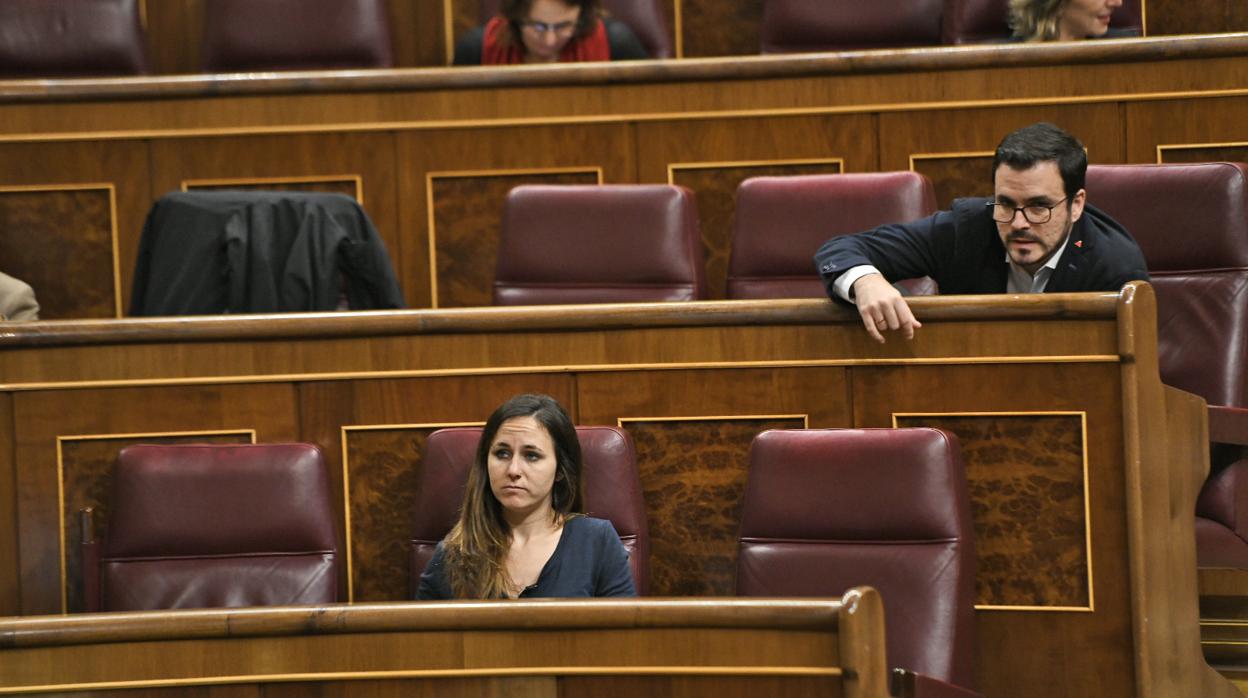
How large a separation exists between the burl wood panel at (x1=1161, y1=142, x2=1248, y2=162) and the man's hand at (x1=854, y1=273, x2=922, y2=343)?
39 cm

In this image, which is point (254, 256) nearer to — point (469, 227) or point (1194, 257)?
point (469, 227)

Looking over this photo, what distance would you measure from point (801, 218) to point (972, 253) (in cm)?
17

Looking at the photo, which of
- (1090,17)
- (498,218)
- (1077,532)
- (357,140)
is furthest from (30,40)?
(1077,532)

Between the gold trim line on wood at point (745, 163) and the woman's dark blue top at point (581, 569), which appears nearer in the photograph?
the woman's dark blue top at point (581, 569)

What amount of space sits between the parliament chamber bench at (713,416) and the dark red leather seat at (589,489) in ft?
0.11

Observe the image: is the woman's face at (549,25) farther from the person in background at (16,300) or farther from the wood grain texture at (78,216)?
the person in background at (16,300)

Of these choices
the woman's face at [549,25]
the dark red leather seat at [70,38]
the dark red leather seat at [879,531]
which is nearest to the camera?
the dark red leather seat at [879,531]

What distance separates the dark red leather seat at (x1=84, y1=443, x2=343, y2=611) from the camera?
838mm

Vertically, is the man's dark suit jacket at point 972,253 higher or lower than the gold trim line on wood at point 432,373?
higher

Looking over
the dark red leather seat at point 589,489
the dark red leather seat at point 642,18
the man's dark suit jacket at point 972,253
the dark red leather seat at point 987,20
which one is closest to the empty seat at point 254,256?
the dark red leather seat at point 589,489

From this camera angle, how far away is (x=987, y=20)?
4.46ft

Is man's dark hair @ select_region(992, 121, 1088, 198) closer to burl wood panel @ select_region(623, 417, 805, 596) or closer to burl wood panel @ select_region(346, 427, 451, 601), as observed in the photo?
burl wood panel @ select_region(623, 417, 805, 596)

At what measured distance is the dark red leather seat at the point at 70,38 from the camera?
4.51 ft

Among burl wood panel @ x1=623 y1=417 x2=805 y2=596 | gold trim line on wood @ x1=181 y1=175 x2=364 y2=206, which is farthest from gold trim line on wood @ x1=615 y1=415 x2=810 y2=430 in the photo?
gold trim line on wood @ x1=181 y1=175 x2=364 y2=206
